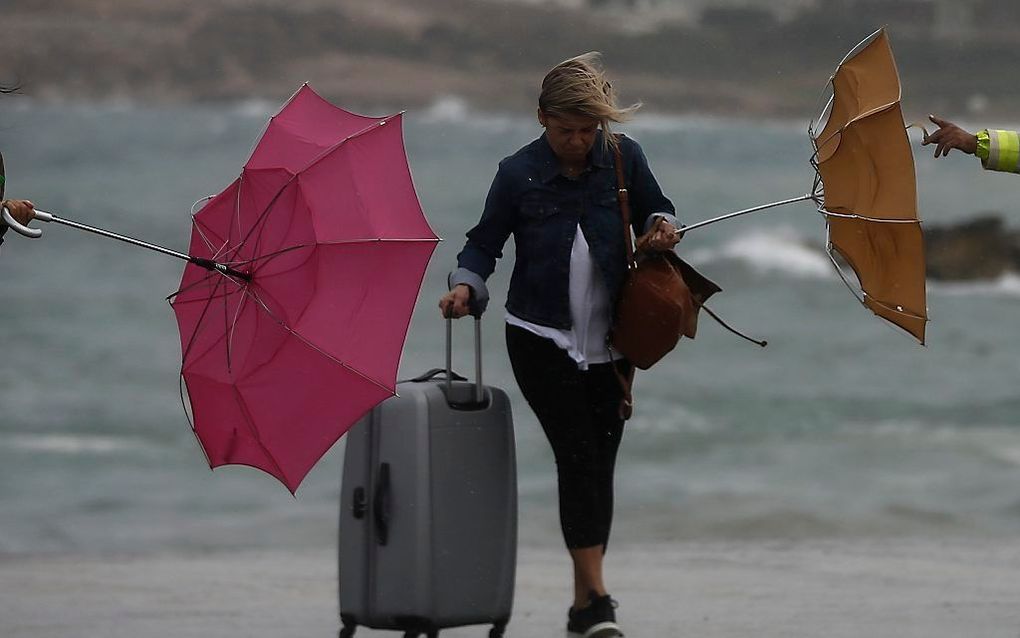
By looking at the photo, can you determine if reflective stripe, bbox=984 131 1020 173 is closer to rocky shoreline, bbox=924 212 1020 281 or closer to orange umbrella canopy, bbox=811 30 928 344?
orange umbrella canopy, bbox=811 30 928 344

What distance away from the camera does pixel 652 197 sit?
4.66 m

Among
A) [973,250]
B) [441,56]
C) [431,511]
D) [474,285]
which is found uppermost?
[441,56]

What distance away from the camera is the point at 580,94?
4398 mm

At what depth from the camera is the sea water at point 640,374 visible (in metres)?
10.1

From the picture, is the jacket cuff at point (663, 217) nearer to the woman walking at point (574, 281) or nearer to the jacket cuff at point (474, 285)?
the woman walking at point (574, 281)

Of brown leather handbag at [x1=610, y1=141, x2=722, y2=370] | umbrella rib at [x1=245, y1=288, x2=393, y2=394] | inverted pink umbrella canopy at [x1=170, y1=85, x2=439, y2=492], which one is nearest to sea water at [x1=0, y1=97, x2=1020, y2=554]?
brown leather handbag at [x1=610, y1=141, x2=722, y2=370]

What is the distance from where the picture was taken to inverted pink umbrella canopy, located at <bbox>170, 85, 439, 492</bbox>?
4.20m

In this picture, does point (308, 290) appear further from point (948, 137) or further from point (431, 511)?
point (948, 137)

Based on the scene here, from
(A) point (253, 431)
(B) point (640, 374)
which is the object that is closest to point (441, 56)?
(B) point (640, 374)

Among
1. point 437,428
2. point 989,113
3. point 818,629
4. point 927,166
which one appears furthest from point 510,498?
point 927,166

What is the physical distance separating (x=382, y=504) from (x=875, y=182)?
1333mm

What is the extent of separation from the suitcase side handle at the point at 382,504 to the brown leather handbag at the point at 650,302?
621 mm

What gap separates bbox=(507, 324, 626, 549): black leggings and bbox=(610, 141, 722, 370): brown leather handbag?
13 cm

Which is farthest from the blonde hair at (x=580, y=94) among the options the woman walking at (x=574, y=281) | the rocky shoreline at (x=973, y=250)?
the rocky shoreline at (x=973, y=250)
